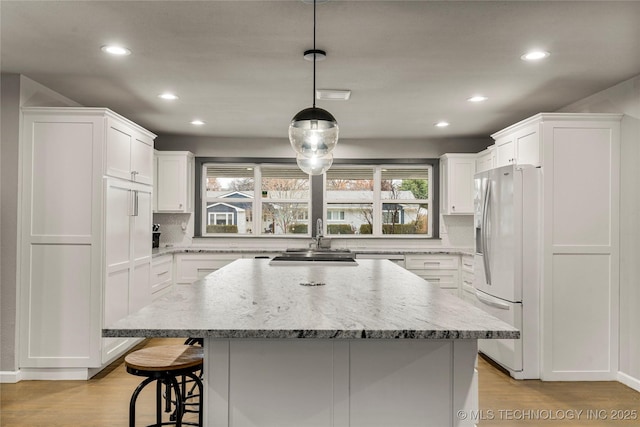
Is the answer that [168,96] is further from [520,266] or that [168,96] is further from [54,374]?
[520,266]

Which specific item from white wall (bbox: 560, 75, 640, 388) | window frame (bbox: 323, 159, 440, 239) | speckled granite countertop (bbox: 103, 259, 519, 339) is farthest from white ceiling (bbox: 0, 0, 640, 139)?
window frame (bbox: 323, 159, 440, 239)

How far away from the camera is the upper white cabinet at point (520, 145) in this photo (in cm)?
368

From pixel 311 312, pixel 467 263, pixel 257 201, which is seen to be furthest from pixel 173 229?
pixel 311 312

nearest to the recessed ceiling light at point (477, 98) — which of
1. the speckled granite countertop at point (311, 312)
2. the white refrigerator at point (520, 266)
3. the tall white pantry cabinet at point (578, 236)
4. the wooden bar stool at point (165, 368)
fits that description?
the tall white pantry cabinet at point (578, 236)

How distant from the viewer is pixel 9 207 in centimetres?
347

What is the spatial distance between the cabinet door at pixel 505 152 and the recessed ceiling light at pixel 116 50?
3299 millimetres

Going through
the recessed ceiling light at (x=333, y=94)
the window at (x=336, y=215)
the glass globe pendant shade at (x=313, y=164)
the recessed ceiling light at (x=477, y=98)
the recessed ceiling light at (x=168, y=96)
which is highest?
the recessed ceiling light at (x=168, y=96)

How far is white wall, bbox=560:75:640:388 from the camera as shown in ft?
Answer: 11.2

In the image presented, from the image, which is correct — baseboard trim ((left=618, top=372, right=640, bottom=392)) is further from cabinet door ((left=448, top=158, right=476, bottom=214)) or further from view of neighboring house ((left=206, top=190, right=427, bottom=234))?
view of neighboring house ((left=206, top=190, right=427, bottom=234))

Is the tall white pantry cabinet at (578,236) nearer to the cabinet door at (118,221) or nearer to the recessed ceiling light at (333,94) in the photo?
the recessed ceiling light at (333,94)

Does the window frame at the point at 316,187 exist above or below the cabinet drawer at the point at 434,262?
above

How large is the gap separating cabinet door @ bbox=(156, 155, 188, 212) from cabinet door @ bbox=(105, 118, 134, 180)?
1.69 metres

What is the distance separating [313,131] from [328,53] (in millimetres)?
796

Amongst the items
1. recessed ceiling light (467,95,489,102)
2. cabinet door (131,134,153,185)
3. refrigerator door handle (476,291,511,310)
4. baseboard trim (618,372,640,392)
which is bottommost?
baseboard trim (618,372,640,392)
